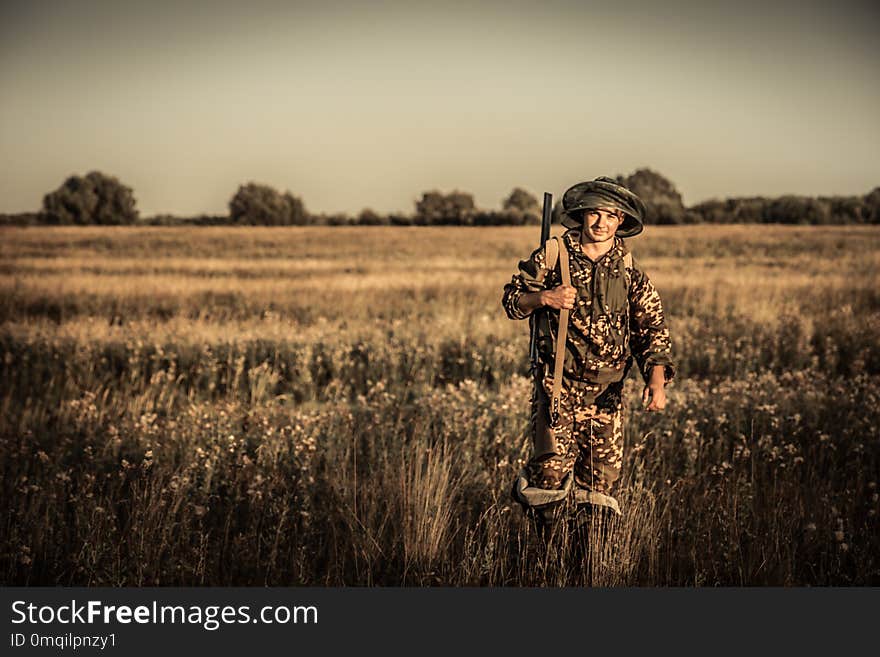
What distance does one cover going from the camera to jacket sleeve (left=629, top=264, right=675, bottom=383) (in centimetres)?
405

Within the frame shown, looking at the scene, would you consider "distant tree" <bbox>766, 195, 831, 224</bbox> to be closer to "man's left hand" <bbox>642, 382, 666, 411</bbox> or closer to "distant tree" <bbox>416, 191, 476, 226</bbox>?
"distant tree" <bbox>416, 191, 476, 226</bbox>

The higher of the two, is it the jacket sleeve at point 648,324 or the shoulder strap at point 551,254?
the shoulder strap at point 551,254

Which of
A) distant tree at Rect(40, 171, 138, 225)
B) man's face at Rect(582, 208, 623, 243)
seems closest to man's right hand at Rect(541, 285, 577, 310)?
man's face at Rect(582, 208, 623, 243)

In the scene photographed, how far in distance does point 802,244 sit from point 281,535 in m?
37.1

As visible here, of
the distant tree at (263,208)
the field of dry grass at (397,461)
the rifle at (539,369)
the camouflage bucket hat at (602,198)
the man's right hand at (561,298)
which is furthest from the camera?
the distant tree at (263,208)

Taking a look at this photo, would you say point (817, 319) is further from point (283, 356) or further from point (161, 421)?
point (161, 421)

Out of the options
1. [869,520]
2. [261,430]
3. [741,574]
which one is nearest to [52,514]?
[261,430]

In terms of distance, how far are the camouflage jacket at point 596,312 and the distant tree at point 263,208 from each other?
287 feet

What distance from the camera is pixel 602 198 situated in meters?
3.87

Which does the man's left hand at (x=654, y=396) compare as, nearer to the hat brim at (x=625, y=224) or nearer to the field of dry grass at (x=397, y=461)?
the field of dry grass at (x=397, y=461)

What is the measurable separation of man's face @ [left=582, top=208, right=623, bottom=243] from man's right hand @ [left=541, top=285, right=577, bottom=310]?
35 cm

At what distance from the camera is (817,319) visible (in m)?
Answer: 13.2

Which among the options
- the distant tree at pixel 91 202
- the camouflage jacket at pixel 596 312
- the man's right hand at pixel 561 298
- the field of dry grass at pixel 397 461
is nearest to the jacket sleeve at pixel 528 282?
the camouflage jacket at pixel 596 312

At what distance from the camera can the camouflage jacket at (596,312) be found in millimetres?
3963
